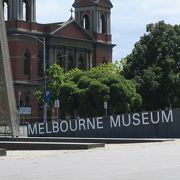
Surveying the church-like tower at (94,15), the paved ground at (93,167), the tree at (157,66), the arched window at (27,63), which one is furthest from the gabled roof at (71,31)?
the paved ground at (93,167)

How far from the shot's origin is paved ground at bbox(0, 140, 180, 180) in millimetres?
15773

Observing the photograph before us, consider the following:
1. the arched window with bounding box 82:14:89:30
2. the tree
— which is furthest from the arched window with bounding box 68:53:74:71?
the tree

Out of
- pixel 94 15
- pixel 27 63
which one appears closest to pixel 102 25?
pixel 94 15

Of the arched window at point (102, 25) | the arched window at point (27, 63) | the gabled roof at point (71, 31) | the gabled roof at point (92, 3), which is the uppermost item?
the gabled roof at point (92, 3)

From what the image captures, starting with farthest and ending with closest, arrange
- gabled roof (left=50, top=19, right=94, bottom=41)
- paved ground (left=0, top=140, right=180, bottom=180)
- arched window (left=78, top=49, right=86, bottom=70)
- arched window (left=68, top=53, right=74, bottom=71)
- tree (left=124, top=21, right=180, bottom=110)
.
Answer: arched window (left=78, top=49, right=86, bottom=70) → arched window (left=68, top=53, right=74, bottom=71) → gabled roof (left=50, top=19, right=94, bottom=41) → tree (left=124, top=21, right=180, bottom=110) → paved ground (left=0, top=140, right=180, bottom=180)

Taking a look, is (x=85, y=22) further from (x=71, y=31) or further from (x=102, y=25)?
(x=71, y=31)

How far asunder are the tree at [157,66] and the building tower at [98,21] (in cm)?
3800

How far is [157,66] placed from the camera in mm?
74938

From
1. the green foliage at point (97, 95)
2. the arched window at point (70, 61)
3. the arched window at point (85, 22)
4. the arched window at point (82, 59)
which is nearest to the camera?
the green foliage at point (97, 95)

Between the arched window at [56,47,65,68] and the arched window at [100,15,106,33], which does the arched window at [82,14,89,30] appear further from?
the arched window at [56,47,65,68]

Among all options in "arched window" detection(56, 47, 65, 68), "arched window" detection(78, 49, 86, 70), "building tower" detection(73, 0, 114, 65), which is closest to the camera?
"arched window" detection(56, 47, 65, 68)

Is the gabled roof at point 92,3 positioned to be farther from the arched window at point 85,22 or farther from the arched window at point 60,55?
the arched window at point 60,55

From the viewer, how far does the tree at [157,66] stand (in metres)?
73.5

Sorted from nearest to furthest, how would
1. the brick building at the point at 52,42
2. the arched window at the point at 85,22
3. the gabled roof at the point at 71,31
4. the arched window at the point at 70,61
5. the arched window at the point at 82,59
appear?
the brick building at the point at 52,42 < the gabled roof at the point at 71,31 < the arched window at the point at 70,61 < the arched window at the point at 82,59 < the arched window at the point at 85,22
